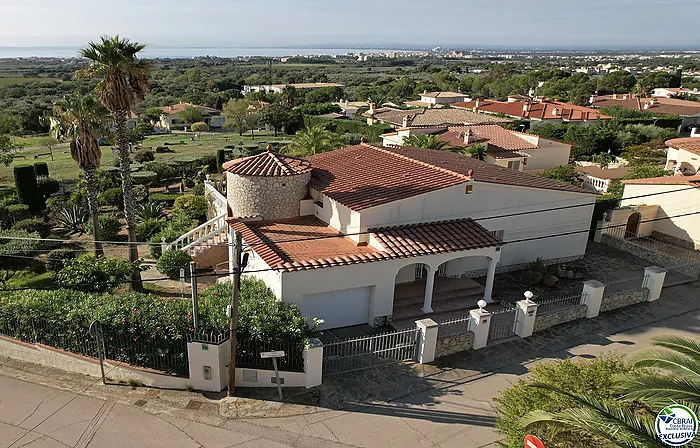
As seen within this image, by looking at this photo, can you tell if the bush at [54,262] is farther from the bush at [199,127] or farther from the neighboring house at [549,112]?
the bush at [199,127]

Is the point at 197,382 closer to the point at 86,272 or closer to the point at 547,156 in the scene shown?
the point at 86,272

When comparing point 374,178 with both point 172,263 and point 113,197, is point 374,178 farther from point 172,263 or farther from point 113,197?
point 113,197

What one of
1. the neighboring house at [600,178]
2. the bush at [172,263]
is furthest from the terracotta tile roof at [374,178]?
the neighboring house at [600,178]

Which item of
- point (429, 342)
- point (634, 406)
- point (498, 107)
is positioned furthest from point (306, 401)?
point (498, 107)

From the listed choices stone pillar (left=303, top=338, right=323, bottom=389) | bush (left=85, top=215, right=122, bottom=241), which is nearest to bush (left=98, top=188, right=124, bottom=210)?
bush (left=85, top=215, right=122, bottom=241)

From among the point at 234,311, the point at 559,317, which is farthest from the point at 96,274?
the point at 559,317
